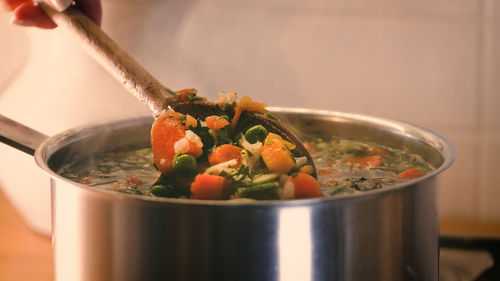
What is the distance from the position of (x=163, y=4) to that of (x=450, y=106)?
103 cm

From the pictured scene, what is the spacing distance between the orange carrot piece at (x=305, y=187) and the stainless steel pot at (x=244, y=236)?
0.13 m

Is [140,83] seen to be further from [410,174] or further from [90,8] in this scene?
[410,174]

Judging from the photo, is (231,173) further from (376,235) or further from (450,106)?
(450,106)

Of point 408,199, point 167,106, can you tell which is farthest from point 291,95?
point 408,199

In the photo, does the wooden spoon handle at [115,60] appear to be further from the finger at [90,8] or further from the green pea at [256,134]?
the green pea at [256,134]

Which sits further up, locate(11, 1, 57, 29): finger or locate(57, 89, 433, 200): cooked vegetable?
locate(11, 1, 57, 29): finger

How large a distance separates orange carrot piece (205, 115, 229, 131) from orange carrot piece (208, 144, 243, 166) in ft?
0.21

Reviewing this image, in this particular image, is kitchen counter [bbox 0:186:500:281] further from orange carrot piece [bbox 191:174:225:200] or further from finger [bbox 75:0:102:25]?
orange carrot piece [bbox 191:174:225:200]

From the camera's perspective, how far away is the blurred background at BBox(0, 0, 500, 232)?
190 centimetres

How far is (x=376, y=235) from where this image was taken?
0.87 metres

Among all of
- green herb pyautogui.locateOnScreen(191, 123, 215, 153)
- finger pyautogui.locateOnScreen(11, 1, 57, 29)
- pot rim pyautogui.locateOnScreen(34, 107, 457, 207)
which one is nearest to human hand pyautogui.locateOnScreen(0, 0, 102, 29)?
finger pyautogui.locateOnScreen(11, 1, 57, 29)

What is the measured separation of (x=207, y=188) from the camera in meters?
0.95

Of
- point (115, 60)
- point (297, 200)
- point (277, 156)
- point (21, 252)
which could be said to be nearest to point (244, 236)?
point (297, 200)

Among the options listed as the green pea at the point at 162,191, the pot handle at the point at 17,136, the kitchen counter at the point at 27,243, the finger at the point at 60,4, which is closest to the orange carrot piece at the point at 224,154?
the green pea at the point at 162,191
